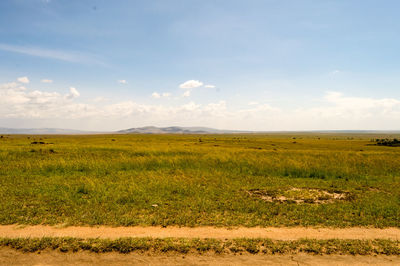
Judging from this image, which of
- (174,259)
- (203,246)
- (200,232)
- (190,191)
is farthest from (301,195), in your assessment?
(174,259)

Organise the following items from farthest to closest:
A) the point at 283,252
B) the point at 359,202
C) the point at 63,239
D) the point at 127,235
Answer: the point at 359,202 < the point at 127,235 < the point at 63,239 < the point at 283,252

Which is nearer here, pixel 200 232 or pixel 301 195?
pixel 200 232

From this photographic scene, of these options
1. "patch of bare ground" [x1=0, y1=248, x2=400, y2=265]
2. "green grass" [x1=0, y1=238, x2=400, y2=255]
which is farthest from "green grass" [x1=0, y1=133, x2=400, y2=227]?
"patch of bare ground" [x1=0, y1=248, x2=400, y2=265]

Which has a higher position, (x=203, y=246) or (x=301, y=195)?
(x=203, y=246)

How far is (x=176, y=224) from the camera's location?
31.4 feet

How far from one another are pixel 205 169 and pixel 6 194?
15609 mm

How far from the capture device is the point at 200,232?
28.8 ft

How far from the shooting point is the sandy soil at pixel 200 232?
8.44 metres

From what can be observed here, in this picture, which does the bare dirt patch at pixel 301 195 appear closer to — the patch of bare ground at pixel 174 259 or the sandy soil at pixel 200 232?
the sandy soil at pixel 200 232

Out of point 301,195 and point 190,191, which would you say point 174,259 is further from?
point 301,195

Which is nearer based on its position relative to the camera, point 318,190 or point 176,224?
point 176,224

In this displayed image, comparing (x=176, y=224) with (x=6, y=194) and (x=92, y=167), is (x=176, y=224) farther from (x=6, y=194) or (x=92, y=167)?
(x=92, y=167)

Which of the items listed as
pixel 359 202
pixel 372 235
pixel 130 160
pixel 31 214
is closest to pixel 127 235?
pixel 31 214

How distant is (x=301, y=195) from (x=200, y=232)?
8641 millimetres
